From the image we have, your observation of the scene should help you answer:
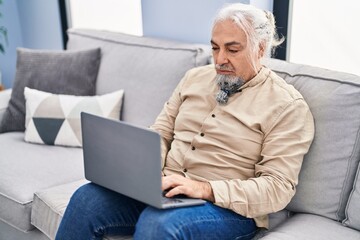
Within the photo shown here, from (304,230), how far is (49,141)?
4.06 feet

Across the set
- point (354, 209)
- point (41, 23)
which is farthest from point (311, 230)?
point (41, 23)

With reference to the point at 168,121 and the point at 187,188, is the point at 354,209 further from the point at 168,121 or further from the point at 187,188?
the point at 168,121

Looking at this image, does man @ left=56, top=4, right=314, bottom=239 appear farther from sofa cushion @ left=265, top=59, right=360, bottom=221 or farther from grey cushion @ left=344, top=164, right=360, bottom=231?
grey cushion @ left=344, top=164, right=360, bottom=231

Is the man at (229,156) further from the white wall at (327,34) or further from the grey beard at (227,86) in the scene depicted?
the white wall at (327,34)

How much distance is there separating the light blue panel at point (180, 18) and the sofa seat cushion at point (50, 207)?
88 cm

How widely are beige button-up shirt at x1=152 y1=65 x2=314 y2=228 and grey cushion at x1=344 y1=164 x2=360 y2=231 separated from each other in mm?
171

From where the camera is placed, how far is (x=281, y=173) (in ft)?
4.41

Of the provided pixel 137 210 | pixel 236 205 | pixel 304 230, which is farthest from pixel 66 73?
pixel 304 230

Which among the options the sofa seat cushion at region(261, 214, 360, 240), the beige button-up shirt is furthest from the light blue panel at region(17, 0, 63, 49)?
the sofa seat cushion at region(261, 214, 360, 240)

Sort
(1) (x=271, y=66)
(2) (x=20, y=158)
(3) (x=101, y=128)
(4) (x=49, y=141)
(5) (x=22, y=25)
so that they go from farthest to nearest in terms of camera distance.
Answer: (5) (x=22, y=25), (4) (x=49, y=141), (2) (x=20, y=158), (1) (x=271, y=66), (3) (x=101, y=128)

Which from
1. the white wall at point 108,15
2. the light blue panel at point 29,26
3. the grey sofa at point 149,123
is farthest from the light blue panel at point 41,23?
the grey sofa at point 149,123

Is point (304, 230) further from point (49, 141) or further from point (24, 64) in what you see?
point (24, 64)

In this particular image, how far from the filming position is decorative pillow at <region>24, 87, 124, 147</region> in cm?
210

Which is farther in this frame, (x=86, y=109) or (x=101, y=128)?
(x=86, y=109)
